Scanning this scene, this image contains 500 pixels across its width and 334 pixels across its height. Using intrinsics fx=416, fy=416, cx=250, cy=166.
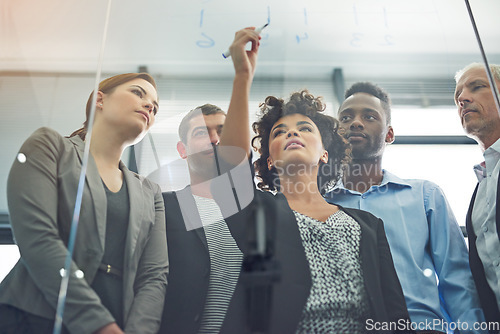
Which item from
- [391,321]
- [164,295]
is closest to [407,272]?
[391,321]

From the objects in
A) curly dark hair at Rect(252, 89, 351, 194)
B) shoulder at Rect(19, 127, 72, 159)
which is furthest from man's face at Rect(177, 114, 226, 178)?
shoulder at Rect(19, 127, 72, 159)

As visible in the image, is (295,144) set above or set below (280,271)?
above

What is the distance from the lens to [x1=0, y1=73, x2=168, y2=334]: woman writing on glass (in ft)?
3.20

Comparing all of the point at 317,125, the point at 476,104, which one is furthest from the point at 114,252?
the point at 476,104

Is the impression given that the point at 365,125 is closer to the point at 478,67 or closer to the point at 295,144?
the point at 295,144

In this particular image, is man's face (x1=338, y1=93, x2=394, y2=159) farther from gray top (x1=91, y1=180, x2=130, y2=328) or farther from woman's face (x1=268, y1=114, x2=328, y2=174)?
gray top (x1=91, y1=180, x2=130, y2=328)

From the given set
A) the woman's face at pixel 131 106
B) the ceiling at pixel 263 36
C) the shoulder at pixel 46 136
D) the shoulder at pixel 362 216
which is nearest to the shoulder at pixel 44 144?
the shoulder at pixel 46 136

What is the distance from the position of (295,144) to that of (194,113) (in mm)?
327

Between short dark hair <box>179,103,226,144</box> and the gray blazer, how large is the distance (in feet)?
0.72

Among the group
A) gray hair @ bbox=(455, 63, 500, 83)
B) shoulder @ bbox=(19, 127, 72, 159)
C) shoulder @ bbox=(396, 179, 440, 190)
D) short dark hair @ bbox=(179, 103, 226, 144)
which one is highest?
gray hair @ bbox=(455, 63, 500, 83)

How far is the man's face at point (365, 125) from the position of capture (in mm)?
1333

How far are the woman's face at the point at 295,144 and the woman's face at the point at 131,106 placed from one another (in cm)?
38

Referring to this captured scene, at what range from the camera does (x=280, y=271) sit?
3.41 ft

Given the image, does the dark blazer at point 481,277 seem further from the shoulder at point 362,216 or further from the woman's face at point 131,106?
the woman's face at point 131,106
